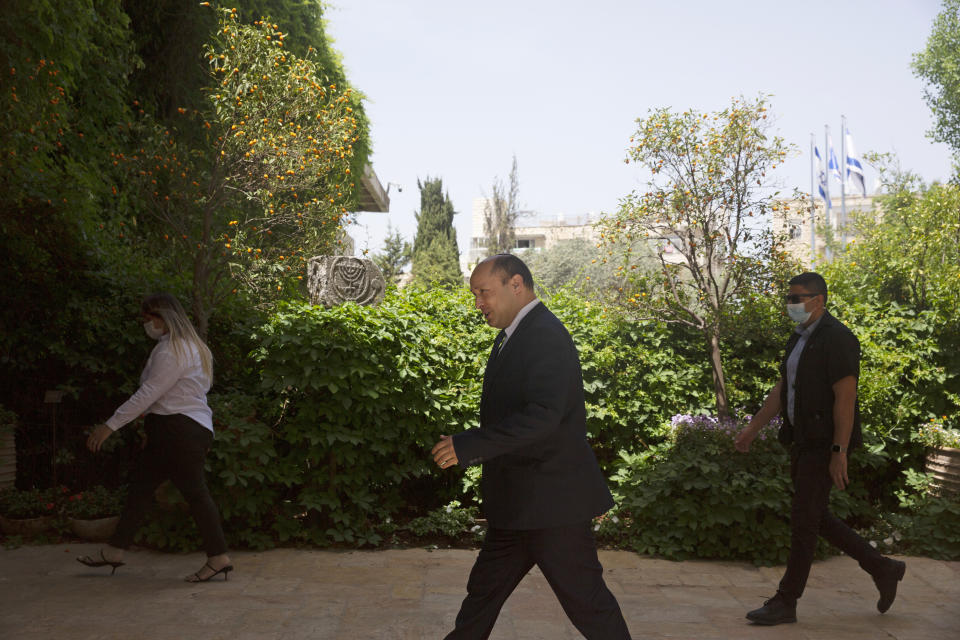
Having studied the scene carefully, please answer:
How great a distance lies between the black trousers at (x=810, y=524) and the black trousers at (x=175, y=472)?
3390 mm

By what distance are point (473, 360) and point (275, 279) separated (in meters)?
3.92

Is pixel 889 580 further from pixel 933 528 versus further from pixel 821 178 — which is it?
pixel 821 178

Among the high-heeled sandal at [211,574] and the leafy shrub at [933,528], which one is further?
the leafy shrub at [933,528]

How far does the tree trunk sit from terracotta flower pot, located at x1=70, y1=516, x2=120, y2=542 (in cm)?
504

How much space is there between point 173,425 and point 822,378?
3.74 m

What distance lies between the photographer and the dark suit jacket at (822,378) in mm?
4074

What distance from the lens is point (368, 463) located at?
20.1 ft

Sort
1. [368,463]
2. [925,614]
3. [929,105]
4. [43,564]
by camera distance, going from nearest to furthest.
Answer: [925,614] < [43,564] < [368,463] < [929,105]

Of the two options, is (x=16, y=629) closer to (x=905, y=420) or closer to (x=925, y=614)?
(x=925, y=614)

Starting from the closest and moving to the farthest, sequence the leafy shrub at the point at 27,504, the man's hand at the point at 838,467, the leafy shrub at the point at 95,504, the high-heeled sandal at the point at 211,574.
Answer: the man's hand at the point at 838,467 → the high-heeled sandal at the point at 211,574 → the leafy shrub at the point at 95,504 → the leafy shrub at the point at 27,504

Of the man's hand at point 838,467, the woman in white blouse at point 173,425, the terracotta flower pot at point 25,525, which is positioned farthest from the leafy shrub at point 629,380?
the terracotta flower pot at point 25,525

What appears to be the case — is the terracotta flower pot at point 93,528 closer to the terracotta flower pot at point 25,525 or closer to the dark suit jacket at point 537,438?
the terracotta flower pot at point 25,525

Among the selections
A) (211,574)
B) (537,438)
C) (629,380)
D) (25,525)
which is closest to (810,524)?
(537,438)

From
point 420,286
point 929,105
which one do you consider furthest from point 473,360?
point 929,105
